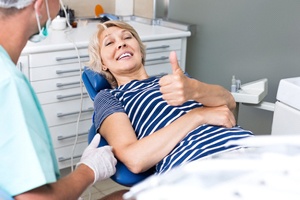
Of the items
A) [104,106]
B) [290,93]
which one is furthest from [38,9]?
[290,93]

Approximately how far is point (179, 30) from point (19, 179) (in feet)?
6.57

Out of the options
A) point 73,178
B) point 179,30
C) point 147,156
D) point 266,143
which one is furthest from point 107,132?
point 179,30

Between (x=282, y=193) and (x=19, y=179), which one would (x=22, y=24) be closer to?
(x=19, y=179)

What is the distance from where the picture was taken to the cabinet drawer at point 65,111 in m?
2.45

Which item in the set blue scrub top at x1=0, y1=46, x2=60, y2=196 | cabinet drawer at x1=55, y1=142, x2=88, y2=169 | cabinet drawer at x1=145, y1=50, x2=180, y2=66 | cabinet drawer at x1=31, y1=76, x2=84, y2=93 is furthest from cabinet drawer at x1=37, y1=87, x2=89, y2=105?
blue scrub top at x1=0, y1=46, x2=60, y2=196

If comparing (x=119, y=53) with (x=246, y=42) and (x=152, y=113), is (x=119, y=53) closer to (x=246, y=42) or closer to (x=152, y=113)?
(x=152, y=113)

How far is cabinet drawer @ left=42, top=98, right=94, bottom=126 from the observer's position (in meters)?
2.45

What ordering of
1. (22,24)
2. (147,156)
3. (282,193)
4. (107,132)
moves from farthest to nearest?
(107,132), (147,156), (22,24), (282,193)

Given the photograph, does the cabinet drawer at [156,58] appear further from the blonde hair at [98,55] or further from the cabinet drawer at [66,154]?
→ the blonde hair at [98,55]

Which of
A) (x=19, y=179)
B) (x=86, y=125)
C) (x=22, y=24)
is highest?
(x=22, y=24)

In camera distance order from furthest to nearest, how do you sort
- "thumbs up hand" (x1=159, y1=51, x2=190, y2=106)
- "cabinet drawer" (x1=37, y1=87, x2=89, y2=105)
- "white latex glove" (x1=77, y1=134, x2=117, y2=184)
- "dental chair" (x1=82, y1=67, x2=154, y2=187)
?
"cabinet drawer" (x1=37, y1=87, x2=89, y2=105)
"dental chair" (x1=82, y1=67, x2=154, y2=187)
"thumbs up hand" (x1=159, y1=51, x2=190, y2=106)
"white latex glove" (x1=77, y1=134, x2=117, y2=184)

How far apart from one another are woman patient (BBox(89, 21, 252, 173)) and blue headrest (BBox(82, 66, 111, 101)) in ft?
0.09

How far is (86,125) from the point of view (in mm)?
2598

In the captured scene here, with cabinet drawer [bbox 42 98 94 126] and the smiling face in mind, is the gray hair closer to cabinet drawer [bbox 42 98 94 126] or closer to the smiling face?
the smiling face
